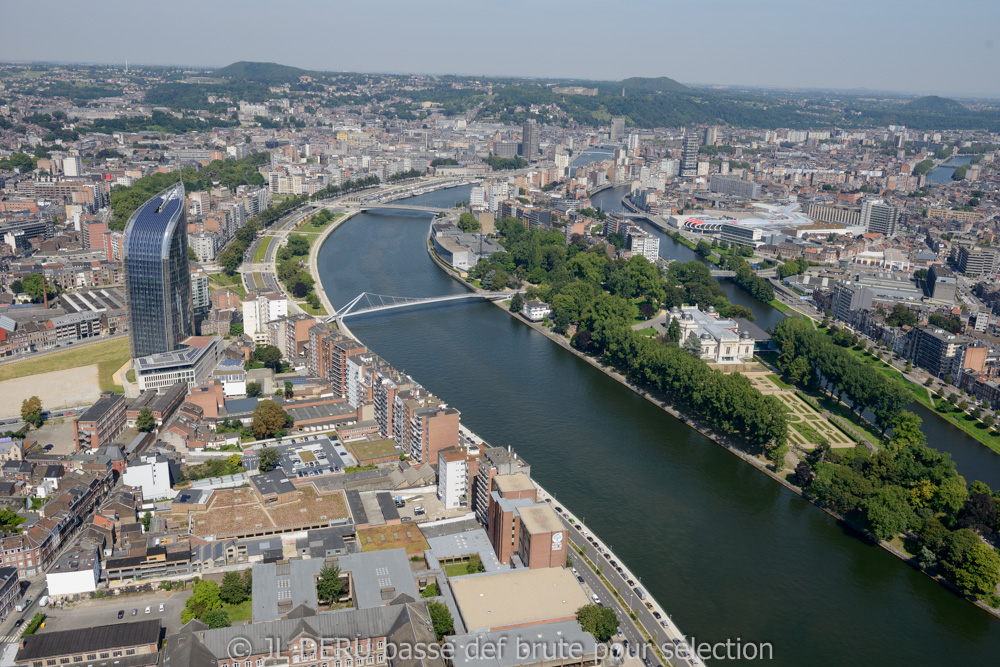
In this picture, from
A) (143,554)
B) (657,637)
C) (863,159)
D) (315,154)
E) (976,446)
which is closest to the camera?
(657,637)

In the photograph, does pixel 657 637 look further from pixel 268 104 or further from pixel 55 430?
pixel 268 104

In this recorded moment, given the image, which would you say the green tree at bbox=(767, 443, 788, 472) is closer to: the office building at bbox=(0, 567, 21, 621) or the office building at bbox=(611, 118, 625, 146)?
the office building at bbox=(0, 567, 21, 621)

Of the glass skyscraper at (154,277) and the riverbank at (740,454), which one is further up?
the glass skyscraper at (154,277)

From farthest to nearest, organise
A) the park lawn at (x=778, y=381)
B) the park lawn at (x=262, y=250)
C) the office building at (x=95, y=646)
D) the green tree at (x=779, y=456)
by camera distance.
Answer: the park lawn at (x=262, y=250) → the park lawn at (x=778, y=381) → the green tree at (x=779, y=456) → the office building at (x=95, y=646)

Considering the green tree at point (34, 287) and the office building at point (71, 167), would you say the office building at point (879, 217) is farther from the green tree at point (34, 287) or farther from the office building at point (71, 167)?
the office building at point (71, 167)

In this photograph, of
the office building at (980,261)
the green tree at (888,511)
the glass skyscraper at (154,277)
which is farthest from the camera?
the office building at (980,261)

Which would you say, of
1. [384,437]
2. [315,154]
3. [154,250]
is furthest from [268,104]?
[384,437]

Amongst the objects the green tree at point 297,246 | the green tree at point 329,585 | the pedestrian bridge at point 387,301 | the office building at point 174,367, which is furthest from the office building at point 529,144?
the green tree at point 329,585

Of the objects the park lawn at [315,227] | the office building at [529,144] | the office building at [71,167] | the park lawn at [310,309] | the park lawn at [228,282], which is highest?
the office building at [529,144]
